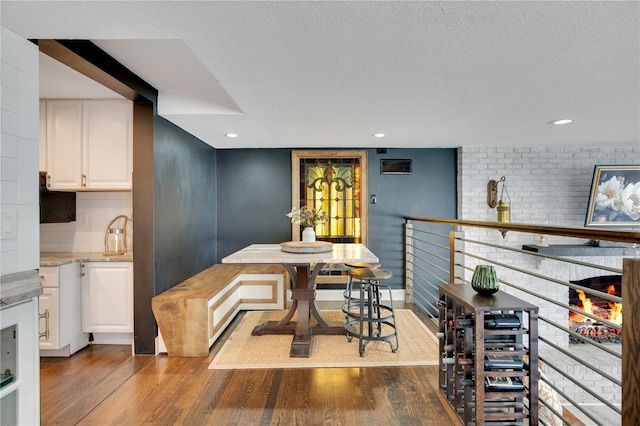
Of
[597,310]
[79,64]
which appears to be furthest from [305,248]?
[597,310]

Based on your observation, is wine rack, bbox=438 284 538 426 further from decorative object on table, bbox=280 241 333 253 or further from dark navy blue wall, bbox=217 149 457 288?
dark navy blue wall, bbox=217 149 457 288

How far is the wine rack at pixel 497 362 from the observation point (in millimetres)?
1590

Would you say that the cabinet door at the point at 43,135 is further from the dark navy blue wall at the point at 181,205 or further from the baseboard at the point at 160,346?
the baseboard at the point at 160,346

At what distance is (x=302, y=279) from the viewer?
2941 mm

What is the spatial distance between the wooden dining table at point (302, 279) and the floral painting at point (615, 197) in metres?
3.65

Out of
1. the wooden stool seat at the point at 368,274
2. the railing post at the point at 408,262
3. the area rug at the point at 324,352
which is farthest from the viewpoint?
the railing post at the point at 408,262

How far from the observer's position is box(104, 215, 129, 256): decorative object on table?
3033mm

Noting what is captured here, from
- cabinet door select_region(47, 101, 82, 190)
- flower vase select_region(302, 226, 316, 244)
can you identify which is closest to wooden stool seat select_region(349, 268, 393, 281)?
flower vase select_region(302, 226, 316, 244)

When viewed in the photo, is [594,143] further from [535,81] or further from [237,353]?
[237,353]

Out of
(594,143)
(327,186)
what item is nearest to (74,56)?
(327,186)

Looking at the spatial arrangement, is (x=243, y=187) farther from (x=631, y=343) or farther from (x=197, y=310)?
(x=631, y=343)

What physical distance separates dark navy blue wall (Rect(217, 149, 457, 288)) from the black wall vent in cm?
6

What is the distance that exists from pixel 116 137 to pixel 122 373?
1924 millimetres

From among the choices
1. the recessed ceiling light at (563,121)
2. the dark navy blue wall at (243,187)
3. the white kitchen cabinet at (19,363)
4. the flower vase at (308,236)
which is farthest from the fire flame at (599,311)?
the white kitchen cabinet at (19,363)
